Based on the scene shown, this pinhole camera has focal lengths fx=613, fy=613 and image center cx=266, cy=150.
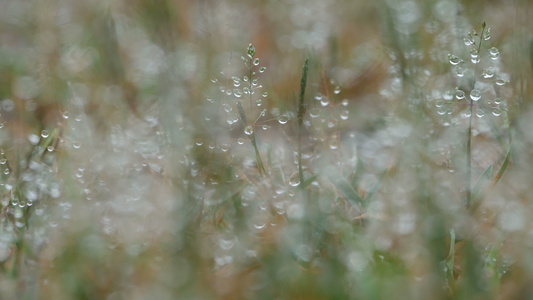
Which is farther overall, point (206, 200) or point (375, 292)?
point (206, 200)

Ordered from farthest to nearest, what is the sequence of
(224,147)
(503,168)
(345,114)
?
(345,114) < (224,147) < (503,168)

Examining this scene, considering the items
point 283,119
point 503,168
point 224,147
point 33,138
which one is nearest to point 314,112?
point 283,119

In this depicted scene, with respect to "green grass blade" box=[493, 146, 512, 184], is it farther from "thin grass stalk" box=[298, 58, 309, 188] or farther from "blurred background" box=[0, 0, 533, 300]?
"thin grass stalk" box=[298, 58, 309, 188]

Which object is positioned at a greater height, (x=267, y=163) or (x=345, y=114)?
(x=345, y=114)

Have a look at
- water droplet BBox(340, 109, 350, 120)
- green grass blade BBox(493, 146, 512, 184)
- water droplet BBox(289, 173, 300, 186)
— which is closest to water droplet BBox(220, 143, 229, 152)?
water droplet BBox(289, 173, 300, 186)

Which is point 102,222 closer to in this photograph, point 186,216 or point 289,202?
point 186,216

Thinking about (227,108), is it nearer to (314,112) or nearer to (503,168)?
(314,112)

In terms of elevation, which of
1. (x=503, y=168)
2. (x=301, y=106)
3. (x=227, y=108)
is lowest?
(x=503, y=168)

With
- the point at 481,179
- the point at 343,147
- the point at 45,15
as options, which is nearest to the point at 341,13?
the point at 343,147

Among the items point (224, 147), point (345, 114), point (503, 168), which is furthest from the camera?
point (345, 114)
